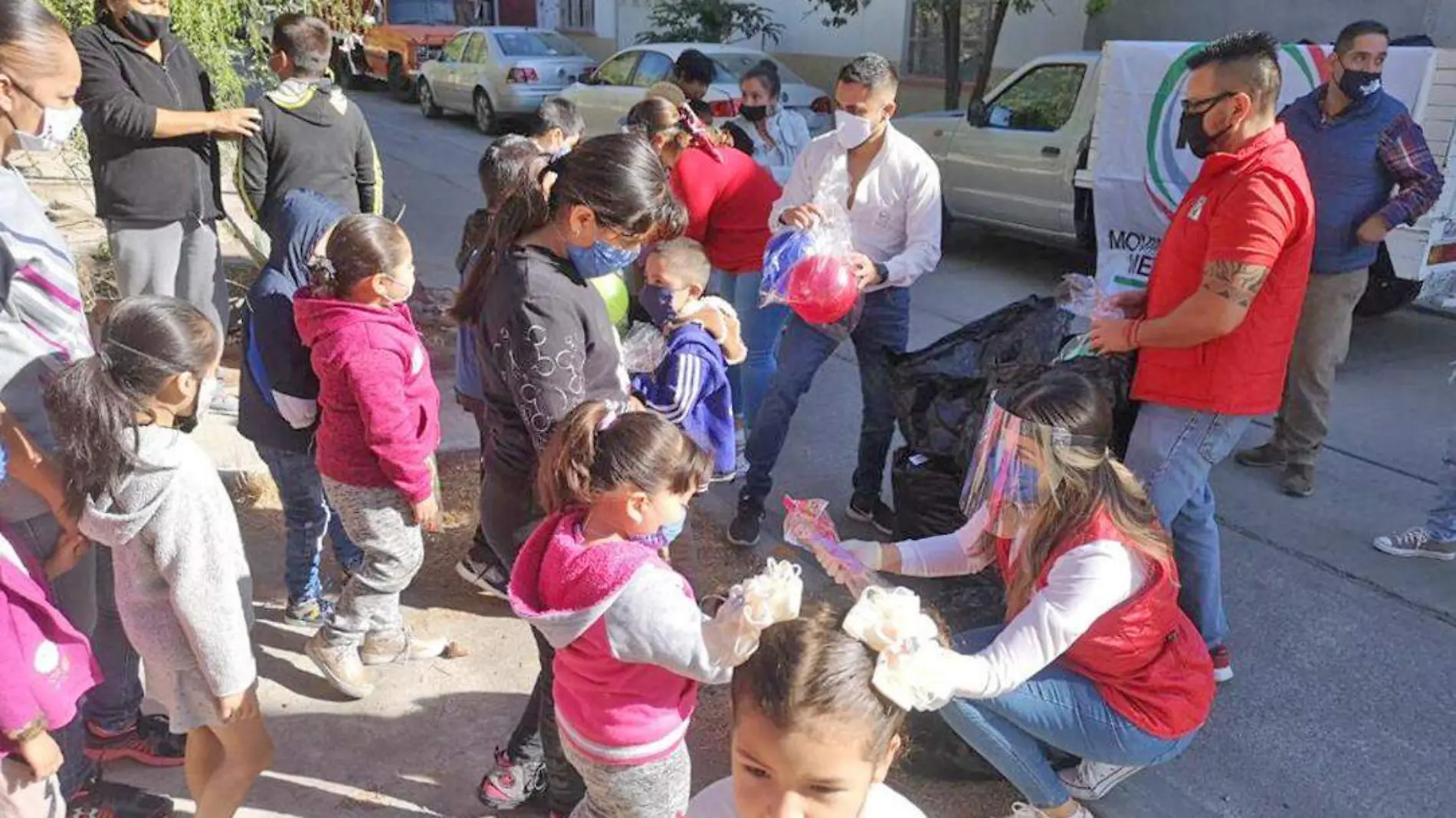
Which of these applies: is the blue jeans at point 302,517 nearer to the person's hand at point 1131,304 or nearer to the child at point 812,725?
the child at point 812,725

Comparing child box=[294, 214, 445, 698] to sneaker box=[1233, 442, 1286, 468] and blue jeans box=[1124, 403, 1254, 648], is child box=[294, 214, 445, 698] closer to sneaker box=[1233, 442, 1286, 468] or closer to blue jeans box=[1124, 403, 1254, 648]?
blue jeans box=[1124, 403, 1254, 648]

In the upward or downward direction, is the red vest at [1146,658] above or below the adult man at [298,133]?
below

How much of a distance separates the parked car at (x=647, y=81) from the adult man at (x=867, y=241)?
24.9ft

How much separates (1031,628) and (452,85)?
671 inches

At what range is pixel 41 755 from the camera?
204cm

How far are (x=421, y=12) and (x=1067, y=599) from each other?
70.8 ft

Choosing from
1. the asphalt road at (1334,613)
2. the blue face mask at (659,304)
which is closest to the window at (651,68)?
the asphalt road at (1334,613)

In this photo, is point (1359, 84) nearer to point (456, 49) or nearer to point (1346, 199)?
point (1346, 199)

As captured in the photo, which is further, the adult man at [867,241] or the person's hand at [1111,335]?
the adult man at [867,241]

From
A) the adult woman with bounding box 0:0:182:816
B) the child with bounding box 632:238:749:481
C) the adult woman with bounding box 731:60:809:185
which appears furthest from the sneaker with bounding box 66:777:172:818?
the adult woman with bounding box 731:60:809:185

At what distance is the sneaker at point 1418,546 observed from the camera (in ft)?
13.8

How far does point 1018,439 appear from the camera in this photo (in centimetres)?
248

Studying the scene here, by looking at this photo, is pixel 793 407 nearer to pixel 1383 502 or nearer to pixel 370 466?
pixel 370 466

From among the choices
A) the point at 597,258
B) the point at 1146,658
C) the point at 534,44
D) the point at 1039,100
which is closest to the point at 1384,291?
the point at 1039,100
